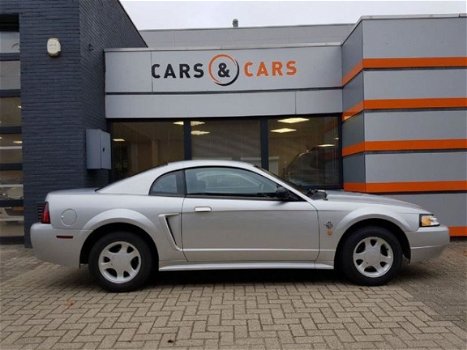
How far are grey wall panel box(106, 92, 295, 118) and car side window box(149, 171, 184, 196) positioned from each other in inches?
166

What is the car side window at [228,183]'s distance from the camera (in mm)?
5406

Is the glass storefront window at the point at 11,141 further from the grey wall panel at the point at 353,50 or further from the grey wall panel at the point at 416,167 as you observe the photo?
the grey wall panel at the point at 416,167

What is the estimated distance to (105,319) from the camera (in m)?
4.37

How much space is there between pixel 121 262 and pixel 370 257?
2801 millimetres

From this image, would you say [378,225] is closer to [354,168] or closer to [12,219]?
[354,168]

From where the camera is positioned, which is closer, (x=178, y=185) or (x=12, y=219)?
(x=178, y=185)

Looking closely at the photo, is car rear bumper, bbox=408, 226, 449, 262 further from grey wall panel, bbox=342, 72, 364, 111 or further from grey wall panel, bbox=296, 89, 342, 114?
grey wall panel, bbox=296, 89, 342, 114

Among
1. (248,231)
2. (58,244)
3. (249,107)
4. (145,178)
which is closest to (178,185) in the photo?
(145,178)

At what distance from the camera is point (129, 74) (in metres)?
9.45

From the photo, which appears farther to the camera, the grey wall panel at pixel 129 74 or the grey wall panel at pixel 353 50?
the grey wall panel at pixel 129 74

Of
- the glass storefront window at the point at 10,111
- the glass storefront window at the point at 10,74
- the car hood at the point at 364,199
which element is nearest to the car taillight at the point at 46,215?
the car hood at the point at 364,199

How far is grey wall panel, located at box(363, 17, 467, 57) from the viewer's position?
313 inches

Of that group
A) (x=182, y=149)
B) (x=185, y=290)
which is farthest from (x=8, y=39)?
(x=185, y=290)

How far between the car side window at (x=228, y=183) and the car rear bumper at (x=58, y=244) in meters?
1.39
